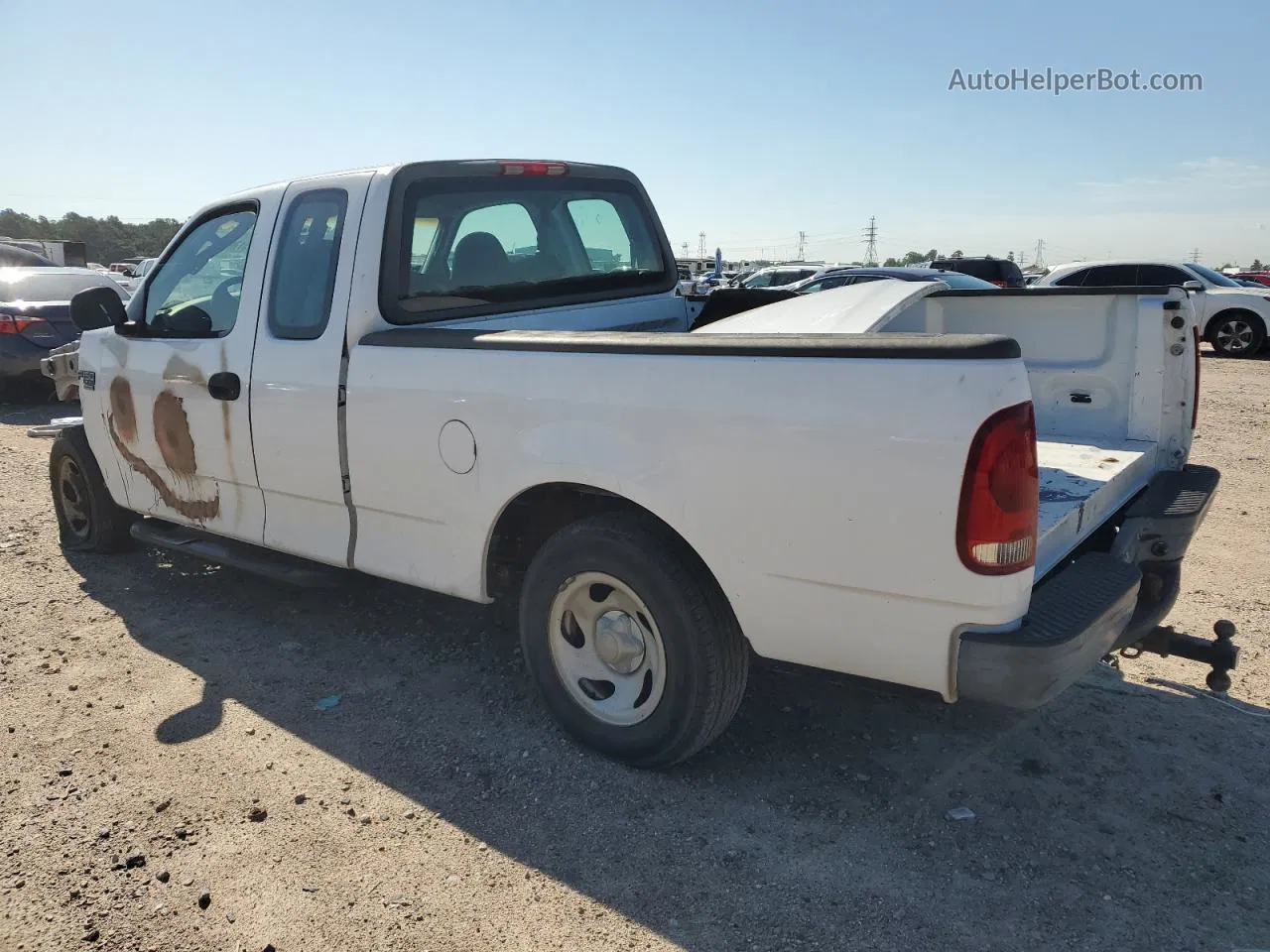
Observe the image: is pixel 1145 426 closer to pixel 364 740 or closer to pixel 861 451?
pixel 861 451

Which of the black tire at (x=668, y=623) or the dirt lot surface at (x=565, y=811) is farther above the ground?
the black tire at (x=668, y=623)

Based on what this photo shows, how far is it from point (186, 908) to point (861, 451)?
226 cm

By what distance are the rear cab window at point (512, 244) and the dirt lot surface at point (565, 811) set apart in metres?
1.59

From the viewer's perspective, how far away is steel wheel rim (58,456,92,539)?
5637mm

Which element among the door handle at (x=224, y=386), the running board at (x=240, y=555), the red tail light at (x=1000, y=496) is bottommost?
the running board at (x=240, y=555)

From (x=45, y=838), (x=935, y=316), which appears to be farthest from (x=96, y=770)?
(x=935, y=316)

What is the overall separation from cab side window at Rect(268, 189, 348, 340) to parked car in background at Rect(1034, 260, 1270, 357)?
15.2m

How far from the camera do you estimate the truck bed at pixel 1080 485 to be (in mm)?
2912

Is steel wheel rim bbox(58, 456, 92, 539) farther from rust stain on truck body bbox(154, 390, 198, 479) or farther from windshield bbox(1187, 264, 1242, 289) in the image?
Result: windshield bbox(1187, 264, 1242, 289)

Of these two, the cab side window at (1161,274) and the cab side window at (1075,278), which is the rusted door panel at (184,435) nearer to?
the cab side window at (1075,278)

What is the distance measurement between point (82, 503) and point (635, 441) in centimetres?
434

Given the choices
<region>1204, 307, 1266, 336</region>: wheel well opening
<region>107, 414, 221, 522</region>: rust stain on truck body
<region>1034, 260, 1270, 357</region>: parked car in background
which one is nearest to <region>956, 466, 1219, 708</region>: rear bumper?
<region>107, 414, 221, 522</region>: rust stain on truck body

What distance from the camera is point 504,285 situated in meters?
4.16

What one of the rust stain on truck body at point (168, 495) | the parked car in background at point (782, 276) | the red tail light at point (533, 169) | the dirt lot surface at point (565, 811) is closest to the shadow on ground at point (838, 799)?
the dirt lot surface at point (565, 811)
